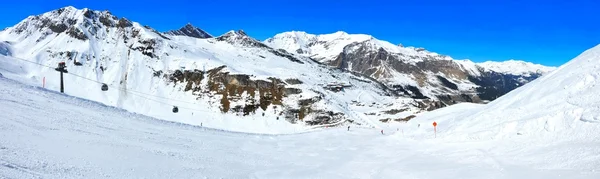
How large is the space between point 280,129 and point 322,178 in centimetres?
11808

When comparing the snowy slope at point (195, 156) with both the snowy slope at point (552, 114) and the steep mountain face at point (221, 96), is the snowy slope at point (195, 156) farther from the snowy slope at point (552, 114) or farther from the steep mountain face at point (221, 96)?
the steep mountain face at point (221, 96)

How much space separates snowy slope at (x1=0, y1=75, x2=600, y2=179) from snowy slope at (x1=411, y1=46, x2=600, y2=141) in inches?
51.1

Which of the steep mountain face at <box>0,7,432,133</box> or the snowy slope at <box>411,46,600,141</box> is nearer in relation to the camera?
the snowy slope at <box>411,46,600,141</box>

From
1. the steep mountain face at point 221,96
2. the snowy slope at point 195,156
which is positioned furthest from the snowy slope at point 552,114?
the steep mountain face at point 221,96

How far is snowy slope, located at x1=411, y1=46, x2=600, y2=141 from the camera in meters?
19.9

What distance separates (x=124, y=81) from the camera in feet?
622

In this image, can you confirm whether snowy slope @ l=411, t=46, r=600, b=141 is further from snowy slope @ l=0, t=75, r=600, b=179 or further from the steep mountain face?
the steep mountain face

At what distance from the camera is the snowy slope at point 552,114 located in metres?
19.9

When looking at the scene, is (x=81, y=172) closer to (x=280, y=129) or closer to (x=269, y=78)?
(x=280, y=129)

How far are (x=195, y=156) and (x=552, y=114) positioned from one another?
18797 mm

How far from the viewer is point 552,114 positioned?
2250 cm

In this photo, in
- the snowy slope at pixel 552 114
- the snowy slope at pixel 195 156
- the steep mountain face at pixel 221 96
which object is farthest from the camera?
the steep mountain face at pixel 221 96

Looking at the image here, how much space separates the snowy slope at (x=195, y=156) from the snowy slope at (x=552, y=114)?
4.26ft

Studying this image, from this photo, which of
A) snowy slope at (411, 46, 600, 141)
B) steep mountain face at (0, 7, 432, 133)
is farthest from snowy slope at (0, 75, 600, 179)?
steep mountain face at (0, 7, 432, 133)
